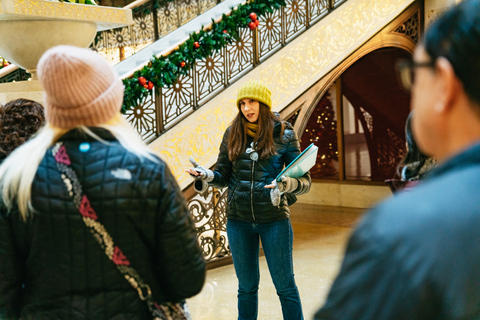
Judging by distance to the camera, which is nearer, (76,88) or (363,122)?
(76,88)

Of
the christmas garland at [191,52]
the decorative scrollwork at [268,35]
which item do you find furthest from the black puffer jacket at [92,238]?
the decorative scrollwork at [268,35]

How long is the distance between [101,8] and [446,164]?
362 centimetres

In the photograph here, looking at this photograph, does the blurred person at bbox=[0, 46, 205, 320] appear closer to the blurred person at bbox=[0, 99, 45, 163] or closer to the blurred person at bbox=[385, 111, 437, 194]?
the blurred person at bbox=[0, 99, 45, 163]

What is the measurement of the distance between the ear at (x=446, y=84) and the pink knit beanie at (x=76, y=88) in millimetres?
1038

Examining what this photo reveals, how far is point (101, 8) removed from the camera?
390 cm

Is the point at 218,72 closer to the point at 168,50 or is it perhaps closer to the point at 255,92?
the point at 168,50

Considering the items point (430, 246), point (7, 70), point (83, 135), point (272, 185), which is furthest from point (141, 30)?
point (430, 246)

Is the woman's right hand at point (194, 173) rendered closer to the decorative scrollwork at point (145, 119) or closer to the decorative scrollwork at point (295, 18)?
the decorative scrollwork at point (145, 119)

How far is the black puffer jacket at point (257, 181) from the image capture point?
309 centimetres

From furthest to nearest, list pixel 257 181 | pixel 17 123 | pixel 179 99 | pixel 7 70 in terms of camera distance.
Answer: pixel 7 70
pixel 179 99
pixel 257 181
pixel 17 123

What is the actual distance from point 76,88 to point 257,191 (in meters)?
1.77

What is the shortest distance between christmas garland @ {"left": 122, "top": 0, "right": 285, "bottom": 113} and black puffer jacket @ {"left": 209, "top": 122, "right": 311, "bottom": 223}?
171 centimetres

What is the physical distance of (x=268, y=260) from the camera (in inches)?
122

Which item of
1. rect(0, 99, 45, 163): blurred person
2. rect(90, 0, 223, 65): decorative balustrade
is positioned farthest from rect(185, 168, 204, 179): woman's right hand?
rect(90, 0, 223, 65): decorative balustrade
